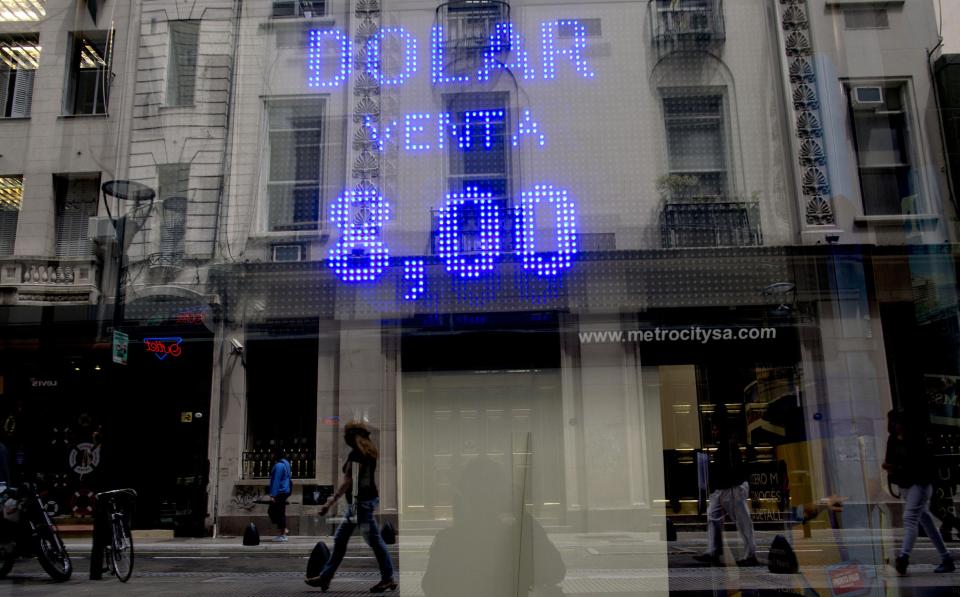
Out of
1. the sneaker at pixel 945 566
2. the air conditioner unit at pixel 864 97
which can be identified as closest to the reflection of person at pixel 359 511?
the sneaker at pixel 945 566

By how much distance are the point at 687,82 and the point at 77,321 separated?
240cm

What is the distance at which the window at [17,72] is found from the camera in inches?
101

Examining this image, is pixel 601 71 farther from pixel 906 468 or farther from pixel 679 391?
pixel 906 468

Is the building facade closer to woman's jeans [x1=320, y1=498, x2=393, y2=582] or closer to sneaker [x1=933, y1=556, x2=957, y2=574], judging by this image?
woman's jeans [x1=320, y1=498, x2=393, y2=582]

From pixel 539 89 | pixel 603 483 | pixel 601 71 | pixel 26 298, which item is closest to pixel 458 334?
pixel 603 483

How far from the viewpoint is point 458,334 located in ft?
7.44

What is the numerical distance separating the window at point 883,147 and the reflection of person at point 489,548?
1687 millimetres

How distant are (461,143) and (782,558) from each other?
6.11 feet

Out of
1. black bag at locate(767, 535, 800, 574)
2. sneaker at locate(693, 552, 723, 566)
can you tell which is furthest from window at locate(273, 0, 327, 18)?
black bag at locate(767, 535, 800, 574)

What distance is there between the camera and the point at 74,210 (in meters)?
2.48

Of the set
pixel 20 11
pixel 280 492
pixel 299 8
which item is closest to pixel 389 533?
pixel 280 492

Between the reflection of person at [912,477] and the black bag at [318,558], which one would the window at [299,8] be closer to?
the black bag at [318,558]

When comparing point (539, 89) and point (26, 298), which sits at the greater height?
point (539, 89)

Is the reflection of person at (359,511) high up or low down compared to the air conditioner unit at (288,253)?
down
